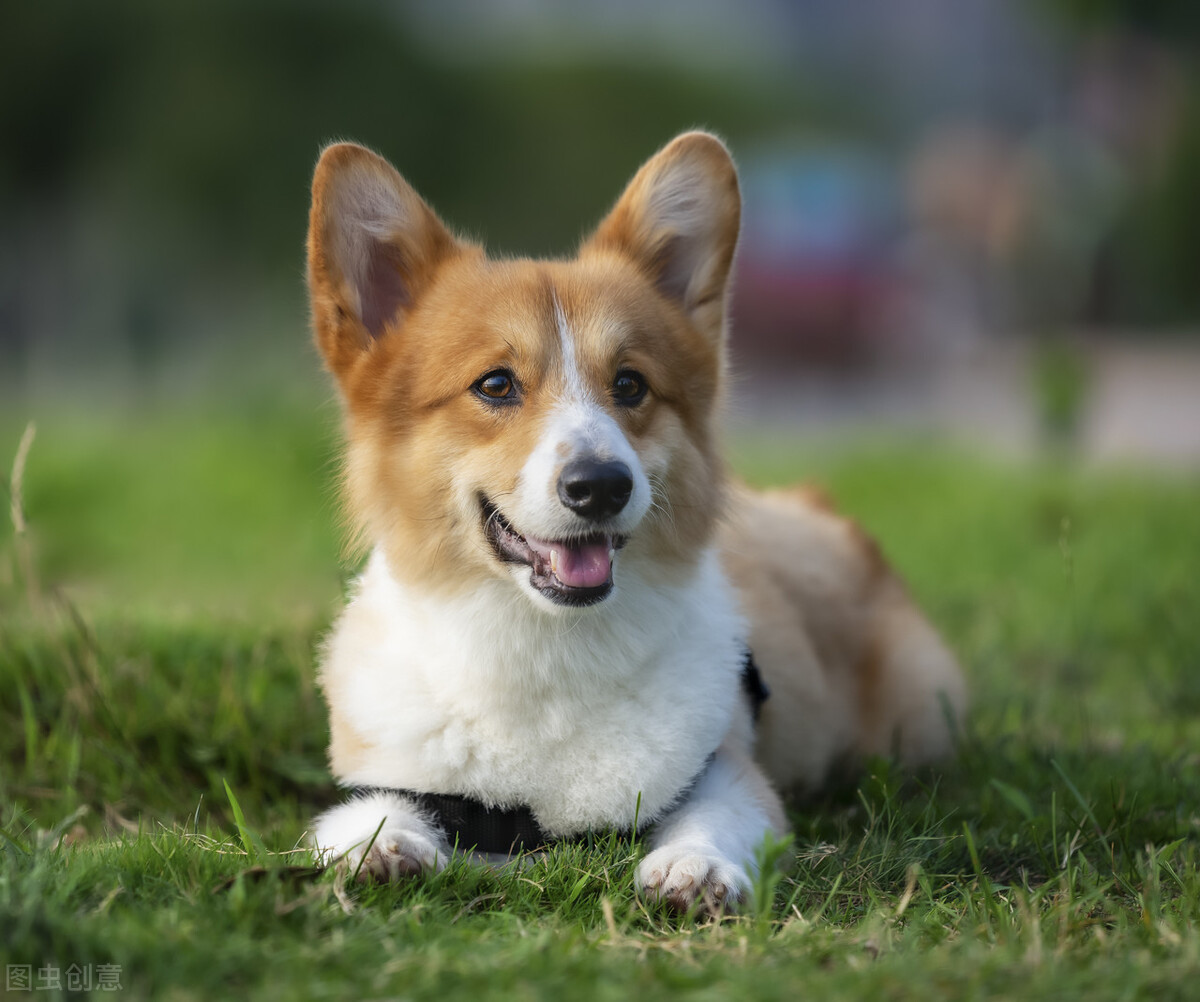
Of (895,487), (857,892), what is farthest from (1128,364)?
(857,892)

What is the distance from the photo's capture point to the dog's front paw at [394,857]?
2672mm

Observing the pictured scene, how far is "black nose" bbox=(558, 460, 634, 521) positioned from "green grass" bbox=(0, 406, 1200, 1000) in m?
0.79

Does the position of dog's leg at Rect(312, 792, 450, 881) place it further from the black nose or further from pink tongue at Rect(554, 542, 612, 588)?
the black nose

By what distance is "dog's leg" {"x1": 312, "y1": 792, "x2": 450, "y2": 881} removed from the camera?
2.69 meters

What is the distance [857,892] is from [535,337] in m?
1.54

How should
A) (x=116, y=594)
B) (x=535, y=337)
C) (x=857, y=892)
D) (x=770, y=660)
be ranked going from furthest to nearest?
(x=116, y=594) → (x=770, y=660) → (x=535, y=337) → (x=857, y=892)

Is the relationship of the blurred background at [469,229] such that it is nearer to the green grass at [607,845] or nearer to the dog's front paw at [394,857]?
the green grass at [607,845]

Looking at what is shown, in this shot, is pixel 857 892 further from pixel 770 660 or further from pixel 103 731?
pixel 103 731

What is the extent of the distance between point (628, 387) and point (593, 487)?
504mm

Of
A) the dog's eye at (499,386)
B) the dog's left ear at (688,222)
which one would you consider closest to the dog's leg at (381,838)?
the dog's eye at (499,386)

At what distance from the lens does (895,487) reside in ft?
28.3

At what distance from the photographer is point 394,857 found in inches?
107

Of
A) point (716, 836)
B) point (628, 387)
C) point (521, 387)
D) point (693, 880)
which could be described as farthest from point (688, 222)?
point (693, 880)

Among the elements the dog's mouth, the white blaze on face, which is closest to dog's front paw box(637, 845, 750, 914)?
the dog's mouth
